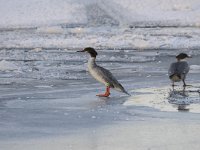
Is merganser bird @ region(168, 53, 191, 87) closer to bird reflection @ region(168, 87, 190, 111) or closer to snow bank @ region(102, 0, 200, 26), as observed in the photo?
bird reflection @ region(168, 87, 190, 111)

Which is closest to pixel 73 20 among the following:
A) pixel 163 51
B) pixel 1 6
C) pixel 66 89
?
pixel 1 6

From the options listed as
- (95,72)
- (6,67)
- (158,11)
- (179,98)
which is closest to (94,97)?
(95,72)

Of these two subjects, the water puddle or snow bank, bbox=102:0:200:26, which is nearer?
the water puddle

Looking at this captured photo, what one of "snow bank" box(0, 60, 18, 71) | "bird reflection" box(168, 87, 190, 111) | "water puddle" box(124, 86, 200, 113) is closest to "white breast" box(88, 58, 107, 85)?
"water puddle" box(124, 86, 200, 113)

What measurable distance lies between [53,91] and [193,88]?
2.82 m

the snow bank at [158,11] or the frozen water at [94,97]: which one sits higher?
the snow bank at [158,11]

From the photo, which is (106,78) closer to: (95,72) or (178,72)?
(95,72)

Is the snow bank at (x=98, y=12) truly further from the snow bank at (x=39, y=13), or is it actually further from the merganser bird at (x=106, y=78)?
the merganser bird at (x=106, y=78)

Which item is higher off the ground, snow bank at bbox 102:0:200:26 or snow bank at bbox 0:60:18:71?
snow bank at bbox 102:0:200:26

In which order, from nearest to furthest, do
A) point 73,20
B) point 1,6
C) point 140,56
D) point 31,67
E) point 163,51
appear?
1. point 31,67
2. point 140,56
3. point 163,51
4. point 73,20
5. point 1,6

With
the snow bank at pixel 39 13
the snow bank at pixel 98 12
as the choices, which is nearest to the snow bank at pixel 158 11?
the snow bank at pixel 98 12

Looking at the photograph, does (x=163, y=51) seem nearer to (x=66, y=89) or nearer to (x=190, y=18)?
(x=66, y=89)

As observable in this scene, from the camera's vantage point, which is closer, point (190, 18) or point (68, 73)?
point (68, 73)

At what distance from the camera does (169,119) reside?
10.6m
